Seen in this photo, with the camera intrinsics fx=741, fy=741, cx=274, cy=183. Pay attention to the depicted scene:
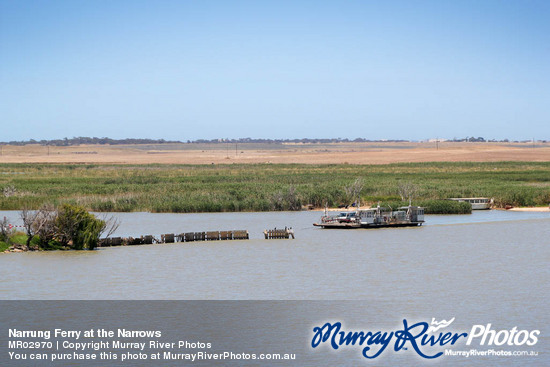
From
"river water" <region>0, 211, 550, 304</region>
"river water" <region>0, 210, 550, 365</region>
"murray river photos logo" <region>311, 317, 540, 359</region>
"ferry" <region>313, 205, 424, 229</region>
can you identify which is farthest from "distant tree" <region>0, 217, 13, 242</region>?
"murray river photos logo" <region>311, 317, 540, 359</region>

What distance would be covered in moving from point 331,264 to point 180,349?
48.0 ft

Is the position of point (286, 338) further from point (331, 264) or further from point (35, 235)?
point (35, 235)

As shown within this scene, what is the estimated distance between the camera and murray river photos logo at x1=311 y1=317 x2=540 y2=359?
20031mm

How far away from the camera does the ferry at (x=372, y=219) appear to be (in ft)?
157

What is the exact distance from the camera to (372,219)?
48.5 m

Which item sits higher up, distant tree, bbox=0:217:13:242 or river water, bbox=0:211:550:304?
distant tree, bbox=0:217:13:242

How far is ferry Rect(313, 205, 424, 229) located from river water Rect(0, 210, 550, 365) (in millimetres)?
1254

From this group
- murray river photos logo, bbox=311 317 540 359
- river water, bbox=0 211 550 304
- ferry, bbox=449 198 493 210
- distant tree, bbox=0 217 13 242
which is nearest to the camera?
murray river photos logo, bbox=311 317 540 359

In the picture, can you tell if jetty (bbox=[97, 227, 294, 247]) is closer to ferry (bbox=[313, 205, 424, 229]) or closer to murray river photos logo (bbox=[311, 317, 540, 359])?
ferry (bbox=[313, 205, 424, 229])

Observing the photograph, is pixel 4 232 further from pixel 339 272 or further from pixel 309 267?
pixel 339 272

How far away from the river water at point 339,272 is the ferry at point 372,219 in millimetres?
1254

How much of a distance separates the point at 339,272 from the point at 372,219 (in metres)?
17.6

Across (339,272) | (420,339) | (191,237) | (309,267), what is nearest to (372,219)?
(191,237)

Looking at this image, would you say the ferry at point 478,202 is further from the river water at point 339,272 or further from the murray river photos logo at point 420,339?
the murray river photos logo at point 420,339
